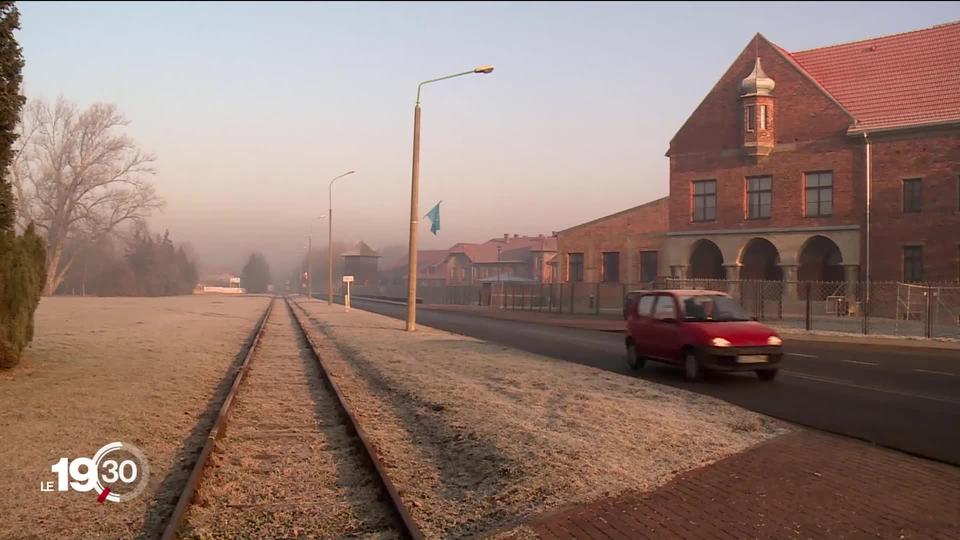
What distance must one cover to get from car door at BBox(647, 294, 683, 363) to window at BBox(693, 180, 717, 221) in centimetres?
2841

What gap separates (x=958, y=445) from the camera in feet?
24.1

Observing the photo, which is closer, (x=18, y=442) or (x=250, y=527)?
(x=250, y=527)

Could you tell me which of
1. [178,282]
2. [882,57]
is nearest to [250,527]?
[882,57]

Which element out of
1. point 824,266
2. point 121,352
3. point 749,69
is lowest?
point 121,352

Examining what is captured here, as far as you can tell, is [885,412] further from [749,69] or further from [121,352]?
[749,69]

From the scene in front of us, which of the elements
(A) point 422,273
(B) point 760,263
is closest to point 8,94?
(B) point 760,263

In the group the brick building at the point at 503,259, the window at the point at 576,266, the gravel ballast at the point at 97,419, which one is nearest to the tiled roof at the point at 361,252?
the brick building at the point at 503,259

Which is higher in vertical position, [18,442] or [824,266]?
[824,266]

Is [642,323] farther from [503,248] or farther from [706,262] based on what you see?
[503,248]

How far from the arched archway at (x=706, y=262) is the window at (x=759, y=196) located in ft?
12.3

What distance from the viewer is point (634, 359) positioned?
576 inches

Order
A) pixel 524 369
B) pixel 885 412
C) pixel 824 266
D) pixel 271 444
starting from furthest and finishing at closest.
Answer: pixel 824 266, pixel 524 369, pixel 885 412, pixel 271 444

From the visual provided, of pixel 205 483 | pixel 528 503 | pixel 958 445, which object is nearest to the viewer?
pixel 528 503

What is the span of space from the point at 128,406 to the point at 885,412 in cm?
1007
